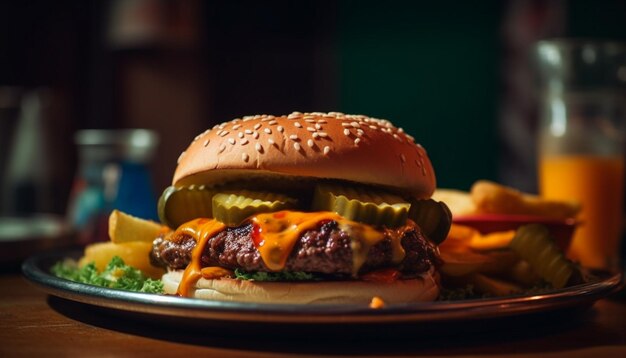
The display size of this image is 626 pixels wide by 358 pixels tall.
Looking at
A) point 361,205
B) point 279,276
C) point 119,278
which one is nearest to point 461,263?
point 361,205

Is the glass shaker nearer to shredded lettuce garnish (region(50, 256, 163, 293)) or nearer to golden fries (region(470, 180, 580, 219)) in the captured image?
shredded lettuce garnish (region(50, 256, 163, 293))

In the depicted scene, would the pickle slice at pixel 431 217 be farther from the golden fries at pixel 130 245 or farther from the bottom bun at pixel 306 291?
the golden fries at pixel 130 245

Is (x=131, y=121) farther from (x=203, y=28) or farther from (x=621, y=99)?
(x=621, y=99)

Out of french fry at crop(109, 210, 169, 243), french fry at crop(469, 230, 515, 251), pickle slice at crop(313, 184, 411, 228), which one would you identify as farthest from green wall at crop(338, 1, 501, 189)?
Result: pickle slice at crop(313, 184, 411, 228)

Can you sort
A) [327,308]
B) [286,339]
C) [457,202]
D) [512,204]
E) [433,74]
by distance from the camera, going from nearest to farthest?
[327,308] → [286,339] → [512,204] → [457,202] → [433,74]

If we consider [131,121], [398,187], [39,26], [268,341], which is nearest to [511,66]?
[131,121]

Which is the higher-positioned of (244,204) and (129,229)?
(244,204)

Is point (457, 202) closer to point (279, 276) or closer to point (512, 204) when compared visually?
point (512, 204)
